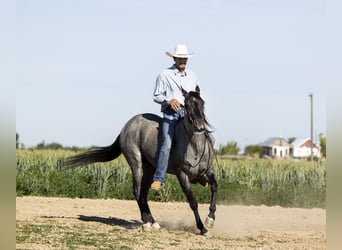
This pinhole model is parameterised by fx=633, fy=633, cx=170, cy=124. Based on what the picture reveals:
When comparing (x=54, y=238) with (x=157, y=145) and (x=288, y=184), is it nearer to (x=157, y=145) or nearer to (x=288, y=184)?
(x=157, y=145)

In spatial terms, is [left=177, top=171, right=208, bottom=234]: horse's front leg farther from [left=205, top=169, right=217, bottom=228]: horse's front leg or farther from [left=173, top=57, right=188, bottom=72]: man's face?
[left=173, top=57, right=188, bottom=72]: man's face

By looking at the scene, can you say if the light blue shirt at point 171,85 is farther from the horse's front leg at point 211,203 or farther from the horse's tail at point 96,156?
the horse's tail at point 96,156

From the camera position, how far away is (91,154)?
35.2 feet

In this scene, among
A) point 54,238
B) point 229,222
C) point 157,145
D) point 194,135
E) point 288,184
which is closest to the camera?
point 54,238

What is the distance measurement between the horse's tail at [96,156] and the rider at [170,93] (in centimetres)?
181

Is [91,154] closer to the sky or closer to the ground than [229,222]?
closer to the sky

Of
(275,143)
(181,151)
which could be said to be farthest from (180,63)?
(275,143)

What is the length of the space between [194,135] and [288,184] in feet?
34.3

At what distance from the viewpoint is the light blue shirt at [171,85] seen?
882 cm

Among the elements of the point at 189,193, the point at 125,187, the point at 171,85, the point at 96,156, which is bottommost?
the point at 125,187

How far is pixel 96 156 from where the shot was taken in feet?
35.3

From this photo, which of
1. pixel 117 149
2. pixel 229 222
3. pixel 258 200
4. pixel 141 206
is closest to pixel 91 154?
pixel 117 149

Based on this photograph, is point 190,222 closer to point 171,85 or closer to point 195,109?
point 171,85

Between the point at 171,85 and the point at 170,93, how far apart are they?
113 mm
